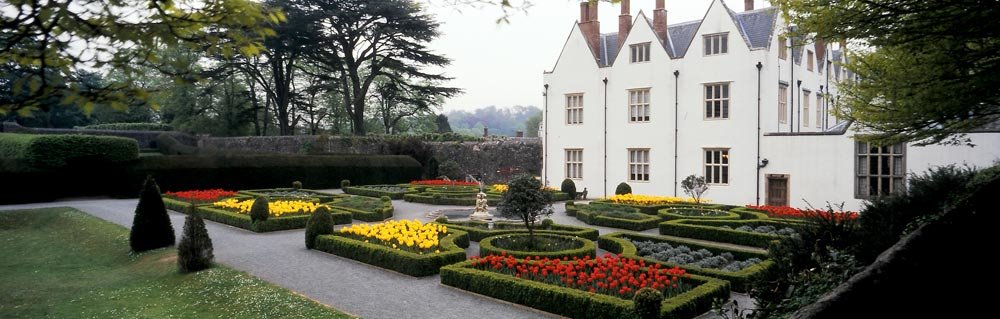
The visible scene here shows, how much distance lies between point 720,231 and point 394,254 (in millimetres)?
8535

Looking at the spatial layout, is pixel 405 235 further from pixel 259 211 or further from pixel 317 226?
pixel 259 211

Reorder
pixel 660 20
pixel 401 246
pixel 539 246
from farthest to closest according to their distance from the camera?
1. pixel 660 20
2. pixel 539 246
3. pixel 401 246

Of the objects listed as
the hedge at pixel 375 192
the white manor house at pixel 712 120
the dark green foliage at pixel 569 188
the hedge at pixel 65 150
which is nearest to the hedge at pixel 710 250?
the white manor house at pixel 712 120

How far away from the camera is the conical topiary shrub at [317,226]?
13.4 m

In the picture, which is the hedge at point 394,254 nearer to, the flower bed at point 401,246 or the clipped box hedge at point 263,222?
the flower bed at point 401,246

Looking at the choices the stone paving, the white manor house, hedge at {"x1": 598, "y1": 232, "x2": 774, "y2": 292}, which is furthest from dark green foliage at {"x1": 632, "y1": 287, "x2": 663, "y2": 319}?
the white manor house

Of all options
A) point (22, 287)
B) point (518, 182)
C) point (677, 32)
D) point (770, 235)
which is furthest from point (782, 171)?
point (22, 287)

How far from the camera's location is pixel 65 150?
22.7 meters

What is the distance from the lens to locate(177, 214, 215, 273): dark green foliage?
35.8 ft

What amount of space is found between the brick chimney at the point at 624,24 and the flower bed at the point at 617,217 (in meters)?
11.8

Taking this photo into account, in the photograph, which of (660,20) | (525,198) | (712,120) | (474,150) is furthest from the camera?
(474,150)

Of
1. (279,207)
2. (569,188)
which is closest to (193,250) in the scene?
(279,207)

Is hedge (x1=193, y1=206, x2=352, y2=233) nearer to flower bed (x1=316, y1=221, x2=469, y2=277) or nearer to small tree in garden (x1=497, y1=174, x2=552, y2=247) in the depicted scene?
flower bed (x1=316, y1=221, x2=469, y2=277)

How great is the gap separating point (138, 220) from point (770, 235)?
1479cm
